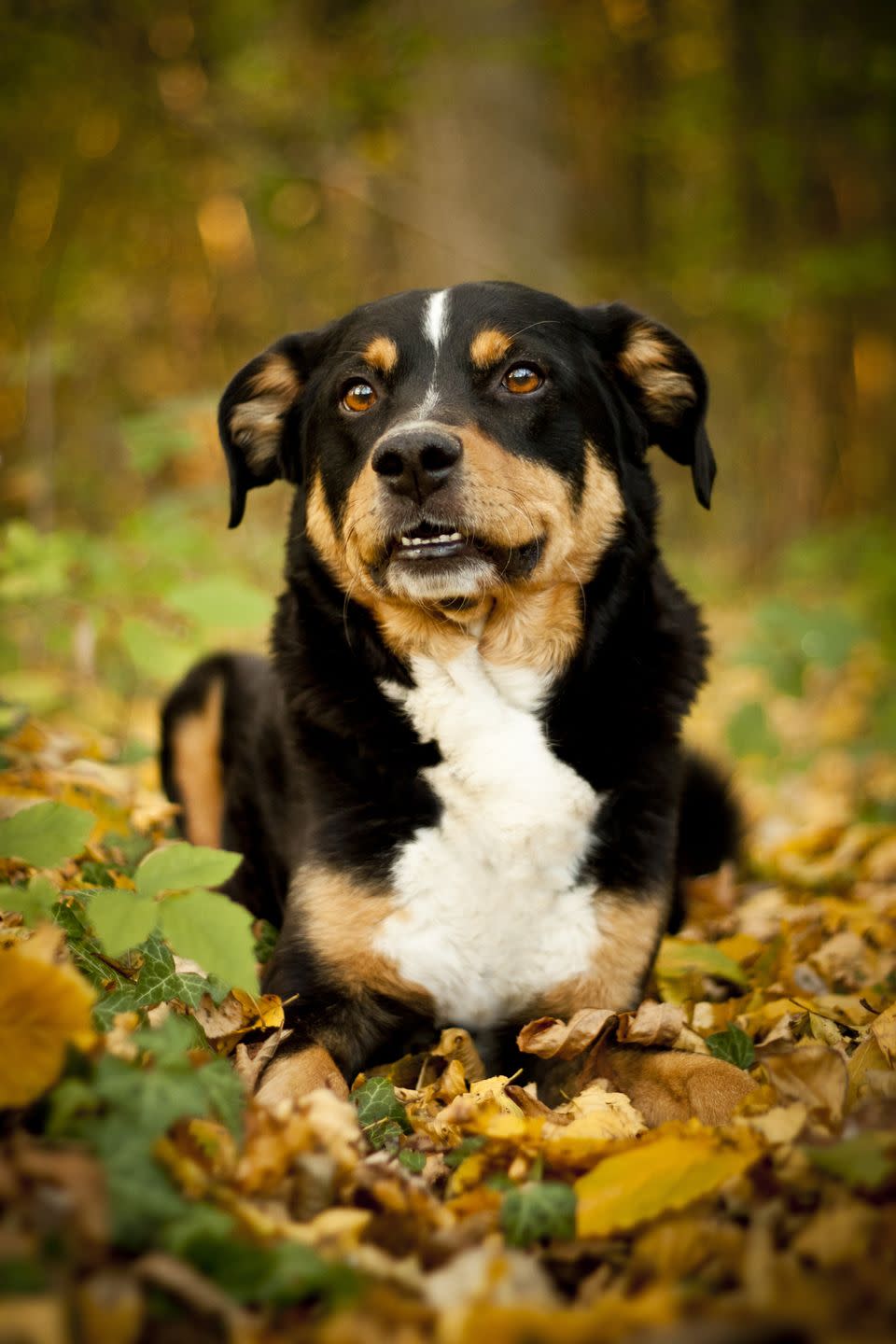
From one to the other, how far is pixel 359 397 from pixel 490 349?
0.39 m

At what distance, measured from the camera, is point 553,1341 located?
1.25 m

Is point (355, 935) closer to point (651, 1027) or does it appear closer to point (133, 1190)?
point (651, 1027)

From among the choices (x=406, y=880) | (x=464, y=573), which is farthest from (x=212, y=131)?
(x=406, y=880)

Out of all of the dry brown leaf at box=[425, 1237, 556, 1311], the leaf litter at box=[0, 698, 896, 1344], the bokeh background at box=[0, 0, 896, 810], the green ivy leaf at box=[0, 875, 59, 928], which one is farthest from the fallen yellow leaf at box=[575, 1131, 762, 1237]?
the bokeh background at box=[0, 0, 896, 810]

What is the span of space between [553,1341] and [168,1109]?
23.8 inches

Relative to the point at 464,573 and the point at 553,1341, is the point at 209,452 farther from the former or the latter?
the point at 553,1341

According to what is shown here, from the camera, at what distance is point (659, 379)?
10.3ft

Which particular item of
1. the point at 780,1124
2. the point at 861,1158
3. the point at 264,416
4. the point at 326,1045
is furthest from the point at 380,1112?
the point at 264,416

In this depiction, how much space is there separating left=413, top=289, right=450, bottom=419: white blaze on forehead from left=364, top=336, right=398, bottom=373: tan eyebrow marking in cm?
10

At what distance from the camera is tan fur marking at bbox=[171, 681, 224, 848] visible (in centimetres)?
388

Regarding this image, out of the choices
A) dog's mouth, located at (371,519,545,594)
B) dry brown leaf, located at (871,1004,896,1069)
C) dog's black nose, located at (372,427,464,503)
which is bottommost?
dry brown leaf, located at (871,1004,896,1069)

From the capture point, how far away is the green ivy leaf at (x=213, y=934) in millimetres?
1667

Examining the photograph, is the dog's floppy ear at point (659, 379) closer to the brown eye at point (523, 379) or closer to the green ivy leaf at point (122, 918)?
the brown eye at point (523, 379)

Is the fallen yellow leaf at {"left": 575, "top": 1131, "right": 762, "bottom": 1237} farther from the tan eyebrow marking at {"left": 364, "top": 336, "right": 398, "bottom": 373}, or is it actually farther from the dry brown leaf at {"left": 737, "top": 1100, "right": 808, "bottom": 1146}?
the tan eyebrow marking at {"left": 364, "top": 336, "right": 398, "bottom": 373}
